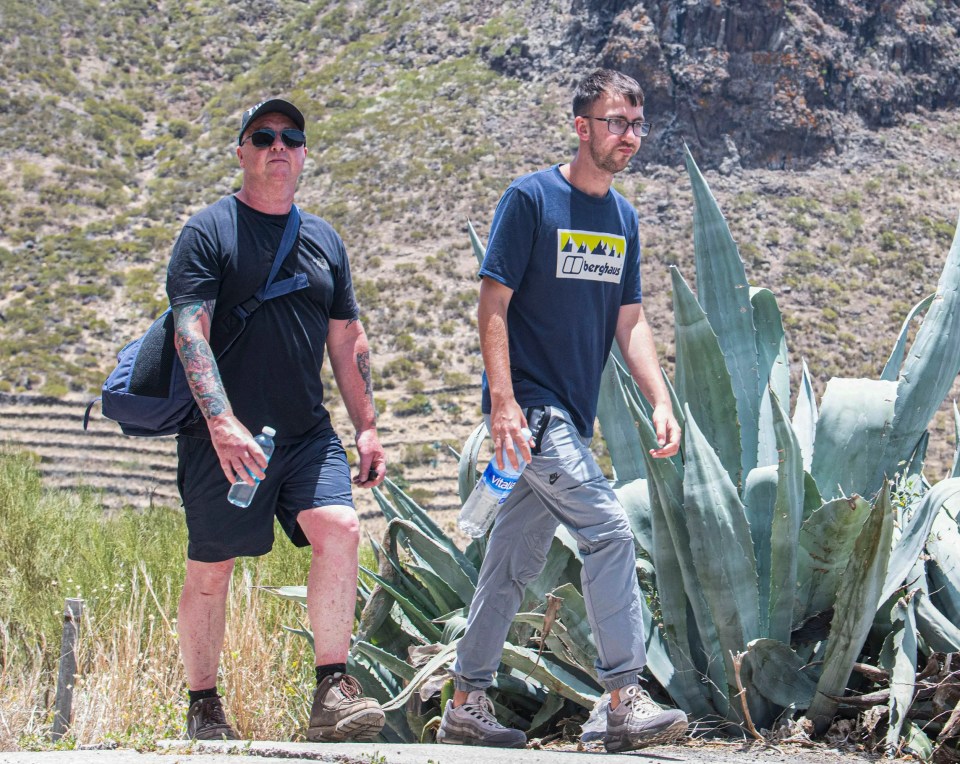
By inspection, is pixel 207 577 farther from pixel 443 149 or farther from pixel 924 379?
pixel 443 149

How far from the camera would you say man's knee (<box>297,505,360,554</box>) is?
2.83 m

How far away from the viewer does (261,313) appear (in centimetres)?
285

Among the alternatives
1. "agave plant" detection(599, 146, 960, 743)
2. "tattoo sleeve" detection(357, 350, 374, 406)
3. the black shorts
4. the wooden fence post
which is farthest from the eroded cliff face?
the black shorts

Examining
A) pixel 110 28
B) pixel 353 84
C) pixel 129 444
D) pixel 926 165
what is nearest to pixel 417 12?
pixel 353 84

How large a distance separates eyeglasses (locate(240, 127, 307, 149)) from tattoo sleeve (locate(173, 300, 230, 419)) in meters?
0.46

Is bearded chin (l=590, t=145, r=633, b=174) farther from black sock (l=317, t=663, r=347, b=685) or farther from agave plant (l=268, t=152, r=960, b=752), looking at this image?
black sock (l=317, t=663, r=347, b=685)

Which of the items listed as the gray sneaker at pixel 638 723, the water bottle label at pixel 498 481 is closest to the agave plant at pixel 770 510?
the gray sneaker at pixel 638 723

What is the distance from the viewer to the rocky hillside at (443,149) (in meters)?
32.5

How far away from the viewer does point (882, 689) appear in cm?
291

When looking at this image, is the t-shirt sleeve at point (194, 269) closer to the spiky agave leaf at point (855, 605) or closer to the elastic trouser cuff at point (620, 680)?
the elastic trouser cuff at point (620, 680)

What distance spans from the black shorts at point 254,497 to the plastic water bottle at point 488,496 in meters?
0.30

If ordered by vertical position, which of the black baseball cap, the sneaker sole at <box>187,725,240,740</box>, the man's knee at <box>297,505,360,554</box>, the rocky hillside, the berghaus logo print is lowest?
the sneaker sole at <box>187,725,240,740</box>

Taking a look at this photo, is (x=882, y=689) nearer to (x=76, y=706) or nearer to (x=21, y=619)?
(x=76, y=706)

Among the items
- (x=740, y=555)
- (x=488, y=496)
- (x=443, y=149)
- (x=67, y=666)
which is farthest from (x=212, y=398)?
(x=443, y=149)
